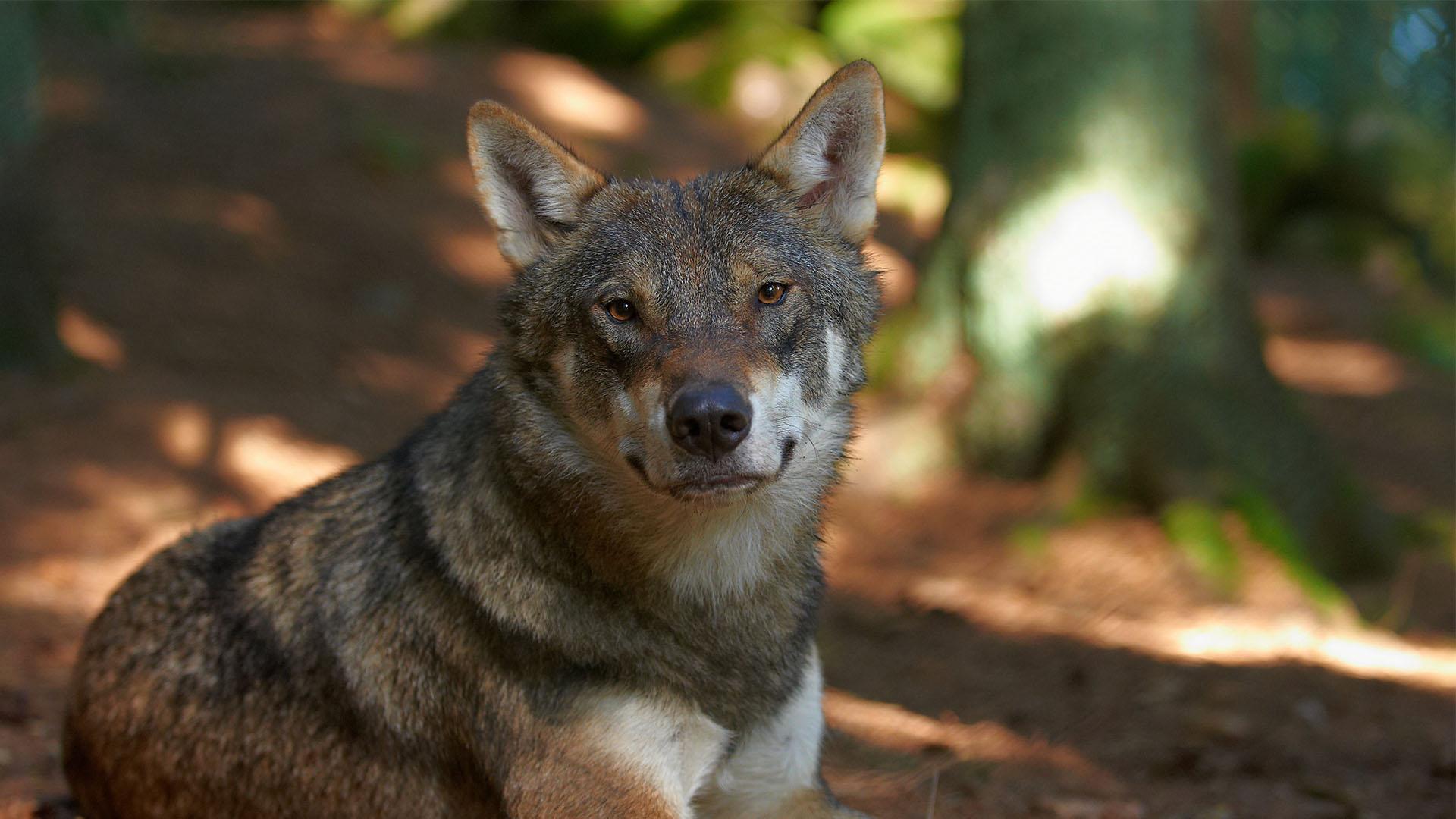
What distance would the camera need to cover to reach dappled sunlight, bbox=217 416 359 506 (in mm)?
8172

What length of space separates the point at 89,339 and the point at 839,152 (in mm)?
7294

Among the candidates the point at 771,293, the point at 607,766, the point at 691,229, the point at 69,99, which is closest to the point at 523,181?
the point at 691,229

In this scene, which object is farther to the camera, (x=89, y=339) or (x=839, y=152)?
(x=89, y=339)

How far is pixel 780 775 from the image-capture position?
4008 millimetres

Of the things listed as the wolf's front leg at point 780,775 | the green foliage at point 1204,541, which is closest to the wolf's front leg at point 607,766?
the wolf's front leg at point 780,775

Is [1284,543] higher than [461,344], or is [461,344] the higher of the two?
[1284,543]

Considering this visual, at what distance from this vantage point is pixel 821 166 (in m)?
4.39

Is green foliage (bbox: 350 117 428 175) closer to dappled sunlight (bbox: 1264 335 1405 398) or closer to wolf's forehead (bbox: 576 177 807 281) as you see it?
dappled sunlight (bbox: 1264 335 1405 398)

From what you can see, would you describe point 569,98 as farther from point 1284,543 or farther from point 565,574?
point 565,574

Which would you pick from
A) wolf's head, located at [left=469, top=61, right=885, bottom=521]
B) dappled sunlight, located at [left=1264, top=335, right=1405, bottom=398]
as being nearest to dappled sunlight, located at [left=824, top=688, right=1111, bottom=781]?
wolf's head, located at [left=469, top=61, right=885, bottom=521]

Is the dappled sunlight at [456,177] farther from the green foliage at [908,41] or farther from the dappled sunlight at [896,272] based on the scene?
the green foliage at [908,41]

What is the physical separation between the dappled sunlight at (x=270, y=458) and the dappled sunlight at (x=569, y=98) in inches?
251

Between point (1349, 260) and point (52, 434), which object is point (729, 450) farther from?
point (1349, 260)

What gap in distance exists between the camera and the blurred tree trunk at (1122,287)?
741 cm
